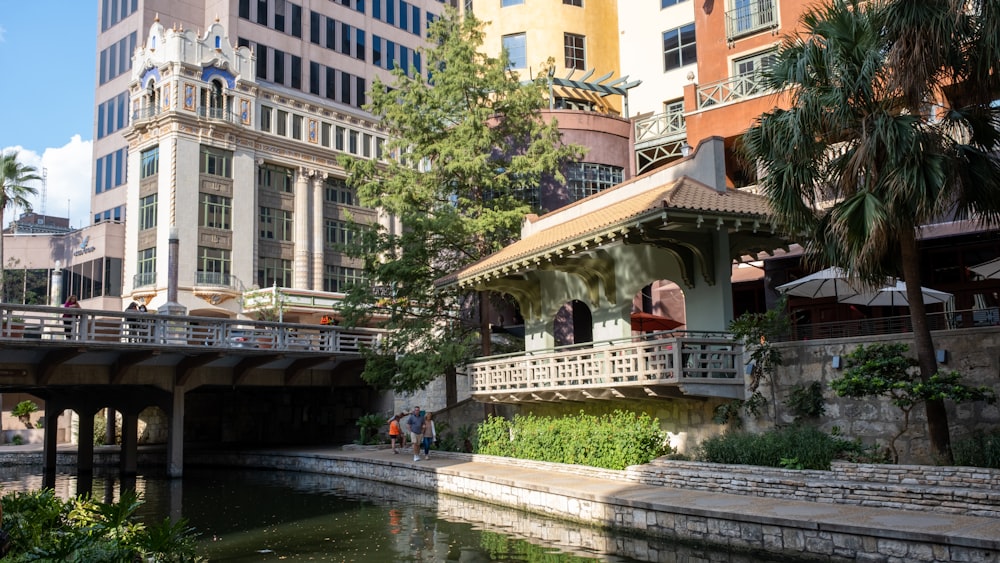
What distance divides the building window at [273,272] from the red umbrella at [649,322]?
34.2 metres

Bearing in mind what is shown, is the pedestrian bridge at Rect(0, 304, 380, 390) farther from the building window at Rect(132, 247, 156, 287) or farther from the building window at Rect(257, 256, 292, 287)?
the building window at Rect(132, 247, 156, 287)

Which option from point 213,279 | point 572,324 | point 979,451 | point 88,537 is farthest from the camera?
point 213,279

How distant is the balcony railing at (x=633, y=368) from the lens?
62.0ft

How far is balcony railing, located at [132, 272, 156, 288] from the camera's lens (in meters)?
54.6

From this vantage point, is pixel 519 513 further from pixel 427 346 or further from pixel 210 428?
pixel 210 428

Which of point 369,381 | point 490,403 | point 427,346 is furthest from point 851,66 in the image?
point 369,381

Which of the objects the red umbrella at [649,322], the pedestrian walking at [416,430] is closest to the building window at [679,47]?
the red umbrella at [649,322]

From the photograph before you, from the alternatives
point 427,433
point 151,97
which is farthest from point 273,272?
point 427,433

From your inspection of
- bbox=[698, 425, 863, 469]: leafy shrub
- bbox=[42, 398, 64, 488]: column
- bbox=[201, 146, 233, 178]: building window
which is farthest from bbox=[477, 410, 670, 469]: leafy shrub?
bbox=[201, 146, 233, 178]: building window

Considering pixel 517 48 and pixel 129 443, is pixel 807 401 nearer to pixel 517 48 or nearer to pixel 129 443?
pixel 129 443

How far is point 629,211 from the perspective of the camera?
2064 centimetres

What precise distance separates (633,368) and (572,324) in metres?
15.2

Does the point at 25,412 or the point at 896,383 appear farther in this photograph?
the point at 25,412

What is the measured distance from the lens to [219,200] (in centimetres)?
5591
